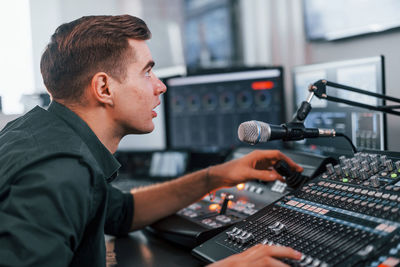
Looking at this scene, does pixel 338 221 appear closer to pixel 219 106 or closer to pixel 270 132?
pixel 270 132

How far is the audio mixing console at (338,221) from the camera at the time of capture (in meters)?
0.65

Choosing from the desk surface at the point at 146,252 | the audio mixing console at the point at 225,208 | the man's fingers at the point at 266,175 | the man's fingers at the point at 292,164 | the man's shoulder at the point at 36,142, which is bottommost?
the desk surface at the point at 146,252

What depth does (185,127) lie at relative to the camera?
1.92 metres

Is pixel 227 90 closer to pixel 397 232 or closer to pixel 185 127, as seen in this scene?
pixel 185 127

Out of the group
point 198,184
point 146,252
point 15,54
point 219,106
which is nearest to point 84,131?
point 146,252

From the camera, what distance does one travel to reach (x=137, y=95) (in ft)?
3.20

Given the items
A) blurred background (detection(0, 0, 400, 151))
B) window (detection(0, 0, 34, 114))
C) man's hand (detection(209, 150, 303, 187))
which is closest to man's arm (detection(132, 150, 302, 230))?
man's hand (detection(209, 150, 303, 187))

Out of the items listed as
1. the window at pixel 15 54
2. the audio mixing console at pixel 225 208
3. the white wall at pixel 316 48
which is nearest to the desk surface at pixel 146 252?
the audio mixing console at pixel 225 208

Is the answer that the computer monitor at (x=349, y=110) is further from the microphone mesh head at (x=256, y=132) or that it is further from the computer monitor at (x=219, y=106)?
the microphone mesh head at (x=256, y=132)

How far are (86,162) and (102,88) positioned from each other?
0.91 feet

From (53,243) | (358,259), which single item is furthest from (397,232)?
(53,243)

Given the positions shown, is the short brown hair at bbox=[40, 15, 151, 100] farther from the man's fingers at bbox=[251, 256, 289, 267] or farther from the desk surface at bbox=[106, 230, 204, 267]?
the man's fingers at bbox=[251, 256, 289, 267]

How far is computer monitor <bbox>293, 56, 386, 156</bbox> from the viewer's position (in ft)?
4.19

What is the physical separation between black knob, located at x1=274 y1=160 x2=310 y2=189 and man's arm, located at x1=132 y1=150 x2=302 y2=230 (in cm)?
3
